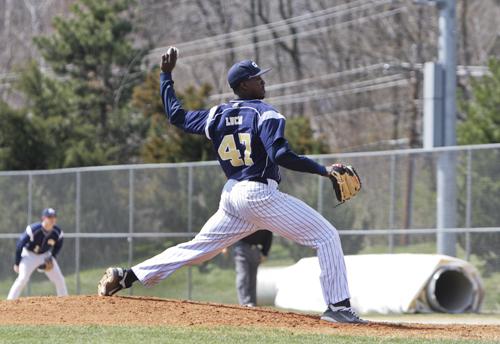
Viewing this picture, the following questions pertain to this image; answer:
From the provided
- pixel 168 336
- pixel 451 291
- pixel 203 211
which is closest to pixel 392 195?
pixel 451 291

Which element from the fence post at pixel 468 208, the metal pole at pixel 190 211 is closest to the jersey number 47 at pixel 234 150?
the fence post at pixel 468 208

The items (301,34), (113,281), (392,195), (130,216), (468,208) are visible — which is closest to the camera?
(113,281)

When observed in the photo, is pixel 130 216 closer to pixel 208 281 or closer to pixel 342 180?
pixel 208 281

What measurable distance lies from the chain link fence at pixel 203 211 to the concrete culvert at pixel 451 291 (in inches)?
14.5

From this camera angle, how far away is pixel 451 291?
51.6 ft

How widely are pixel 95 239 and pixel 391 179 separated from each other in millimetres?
6029

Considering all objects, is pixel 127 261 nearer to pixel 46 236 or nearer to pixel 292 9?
pixel 46 236

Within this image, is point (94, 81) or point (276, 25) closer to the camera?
point (94, 81)

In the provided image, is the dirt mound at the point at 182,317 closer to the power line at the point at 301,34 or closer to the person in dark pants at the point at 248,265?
the person in dark pants at the point at 248,265

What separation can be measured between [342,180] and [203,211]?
Result: 1069cm

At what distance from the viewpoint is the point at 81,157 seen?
26359mm

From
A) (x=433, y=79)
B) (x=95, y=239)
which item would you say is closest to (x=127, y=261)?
(x=95, y=239)

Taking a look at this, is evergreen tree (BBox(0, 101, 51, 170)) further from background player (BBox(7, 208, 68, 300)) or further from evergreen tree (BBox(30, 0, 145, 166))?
background player (BBox(7, 208, 68, 300))

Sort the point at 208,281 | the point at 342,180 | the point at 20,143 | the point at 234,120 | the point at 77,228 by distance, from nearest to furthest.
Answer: the point at 342,180 → the point at 234,120 → the point at 208,281 → the point at 77,228 → the point at 20,143
